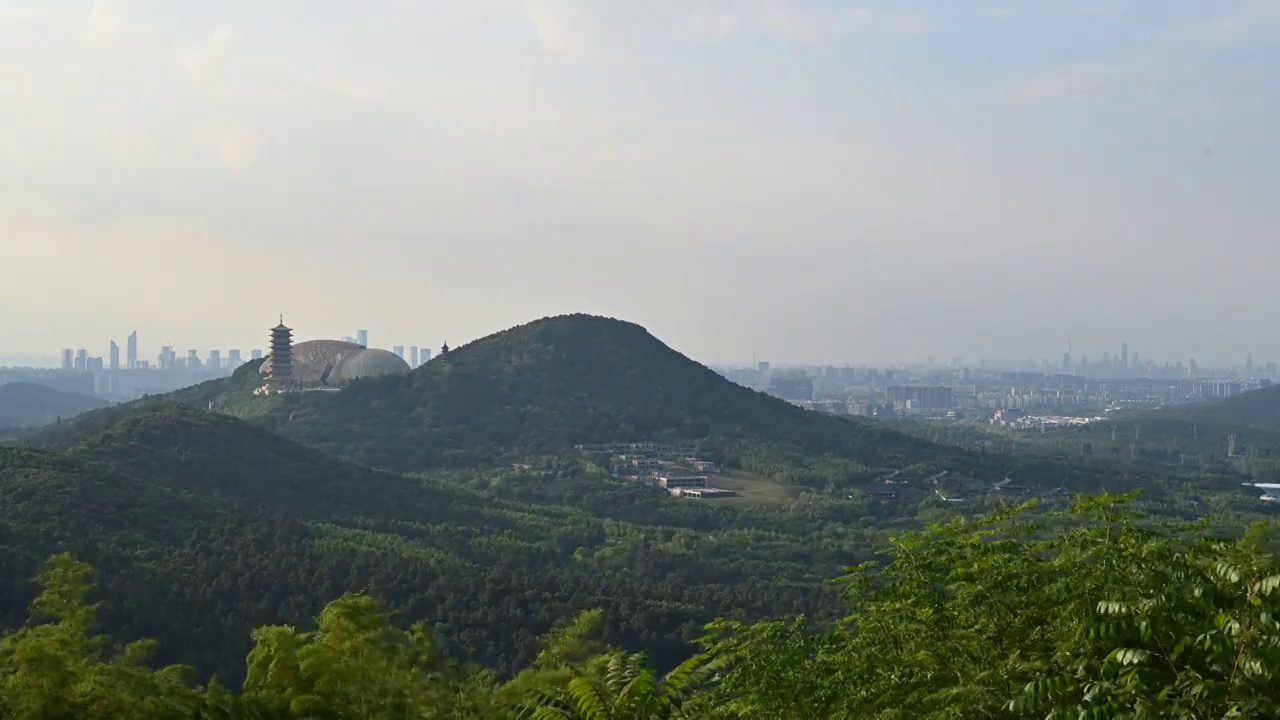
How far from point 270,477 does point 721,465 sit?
111 feet

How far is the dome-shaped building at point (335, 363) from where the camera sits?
3617 inches

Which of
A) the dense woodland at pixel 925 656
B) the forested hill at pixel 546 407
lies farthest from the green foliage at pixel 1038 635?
the forested hill at pixel 546 407

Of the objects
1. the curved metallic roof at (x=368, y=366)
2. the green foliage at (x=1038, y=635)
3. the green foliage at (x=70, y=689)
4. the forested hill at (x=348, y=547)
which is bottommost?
the forested hill at (x=348, y=547)

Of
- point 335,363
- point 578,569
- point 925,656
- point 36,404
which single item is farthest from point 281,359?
point 925,656

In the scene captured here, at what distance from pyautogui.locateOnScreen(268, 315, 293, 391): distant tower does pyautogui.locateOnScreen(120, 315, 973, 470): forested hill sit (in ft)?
8.21

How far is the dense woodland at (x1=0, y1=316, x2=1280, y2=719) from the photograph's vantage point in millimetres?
6812

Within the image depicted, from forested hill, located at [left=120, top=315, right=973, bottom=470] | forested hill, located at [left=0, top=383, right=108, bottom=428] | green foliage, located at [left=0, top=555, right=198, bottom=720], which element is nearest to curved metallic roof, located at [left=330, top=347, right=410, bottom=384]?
forested hill, located at [left=120, top=315, right=973, bottom=470]

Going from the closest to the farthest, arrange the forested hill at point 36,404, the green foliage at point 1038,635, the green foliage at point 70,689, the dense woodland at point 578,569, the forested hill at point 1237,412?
the green foliage at point 1038,635 → the dense woodland at point 578,569 → the green foliage at point 70,689 → the forested hill at point 36,404 → the forested hill at point 1237,412

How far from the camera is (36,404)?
14475 cm

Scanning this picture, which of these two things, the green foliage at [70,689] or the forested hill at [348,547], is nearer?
the green foliage at [70,689]

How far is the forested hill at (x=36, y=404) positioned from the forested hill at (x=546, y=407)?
47.3 metres

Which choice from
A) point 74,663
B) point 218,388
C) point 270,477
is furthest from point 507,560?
point 218,388

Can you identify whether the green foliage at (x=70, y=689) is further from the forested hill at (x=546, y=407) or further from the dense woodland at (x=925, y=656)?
the forested hill at (x=546, y=407)

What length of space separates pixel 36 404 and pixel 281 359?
238 ft
